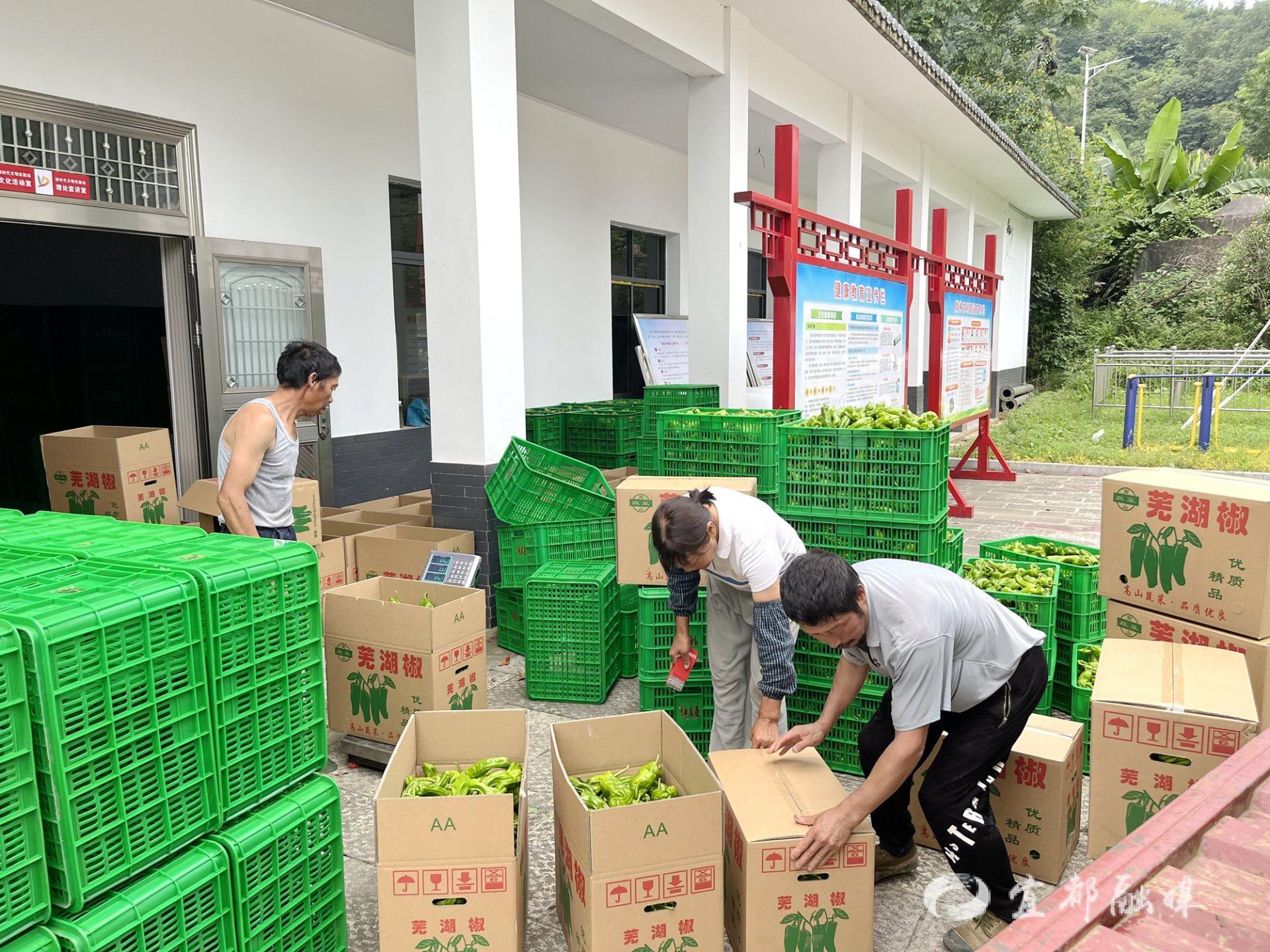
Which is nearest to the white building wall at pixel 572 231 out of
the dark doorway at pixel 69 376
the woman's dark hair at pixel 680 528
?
the dark doorway at pixel 69 376

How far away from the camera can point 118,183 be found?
5.68 metres

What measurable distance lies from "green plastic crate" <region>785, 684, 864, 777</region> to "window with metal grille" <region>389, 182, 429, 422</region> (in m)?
5.21

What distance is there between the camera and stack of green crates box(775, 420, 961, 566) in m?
3.96

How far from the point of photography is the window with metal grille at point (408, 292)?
821cm

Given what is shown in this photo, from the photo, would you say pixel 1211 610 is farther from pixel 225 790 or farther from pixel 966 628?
pixel 225 790

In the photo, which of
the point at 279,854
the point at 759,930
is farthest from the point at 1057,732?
the point at 279,854

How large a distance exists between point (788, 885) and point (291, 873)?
137 cm

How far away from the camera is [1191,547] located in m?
3.75

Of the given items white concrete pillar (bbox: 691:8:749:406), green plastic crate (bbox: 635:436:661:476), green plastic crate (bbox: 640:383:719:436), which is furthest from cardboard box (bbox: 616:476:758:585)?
white concrete pillar (bbox: 691:8:749:406)

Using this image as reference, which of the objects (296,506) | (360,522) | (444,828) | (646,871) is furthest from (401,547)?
(646,871)

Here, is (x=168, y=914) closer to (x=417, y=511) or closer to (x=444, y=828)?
(x=444, y=828)

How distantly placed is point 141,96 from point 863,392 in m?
5.96

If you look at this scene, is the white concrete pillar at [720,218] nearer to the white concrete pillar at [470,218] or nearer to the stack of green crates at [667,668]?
the white concrete pillar at [470,218]

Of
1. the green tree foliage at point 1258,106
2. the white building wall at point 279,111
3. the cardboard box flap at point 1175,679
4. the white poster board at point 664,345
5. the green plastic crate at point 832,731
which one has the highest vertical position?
the green tree foliage at point 1258,106
